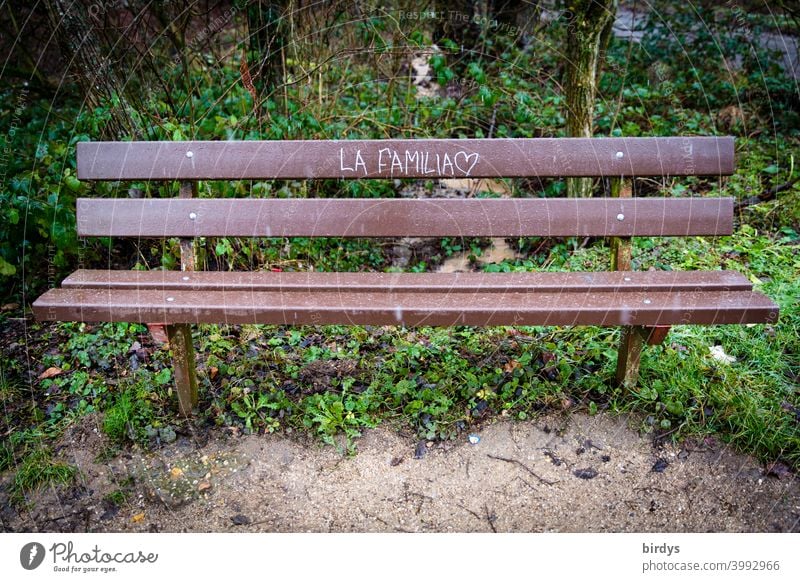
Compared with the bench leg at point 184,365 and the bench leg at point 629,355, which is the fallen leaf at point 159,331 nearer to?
the bench leg at point 184,365

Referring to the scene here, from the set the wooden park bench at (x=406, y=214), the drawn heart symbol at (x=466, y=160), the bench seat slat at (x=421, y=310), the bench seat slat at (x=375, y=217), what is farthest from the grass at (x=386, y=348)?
the drawn heart symbol at (x=466, y=160)

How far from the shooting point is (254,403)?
294cm

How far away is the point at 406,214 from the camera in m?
2.88

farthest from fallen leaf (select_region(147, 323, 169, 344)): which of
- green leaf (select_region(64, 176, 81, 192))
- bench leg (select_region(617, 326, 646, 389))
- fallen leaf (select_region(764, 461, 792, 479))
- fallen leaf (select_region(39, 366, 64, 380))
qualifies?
fallen leaf (select_region(764, 461, 792, 479))

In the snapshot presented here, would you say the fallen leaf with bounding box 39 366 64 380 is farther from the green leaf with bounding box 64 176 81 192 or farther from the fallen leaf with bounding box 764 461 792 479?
the fallen leaf with bounding box 764 461 792 479

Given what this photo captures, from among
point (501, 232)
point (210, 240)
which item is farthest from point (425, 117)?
point (501, 232)

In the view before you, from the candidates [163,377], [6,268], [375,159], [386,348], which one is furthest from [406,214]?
[6,268]

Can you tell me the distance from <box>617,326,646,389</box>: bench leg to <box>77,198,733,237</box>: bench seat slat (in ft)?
1.36

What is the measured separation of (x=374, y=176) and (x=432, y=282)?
54 centimetres

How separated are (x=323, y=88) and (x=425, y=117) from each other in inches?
28.5

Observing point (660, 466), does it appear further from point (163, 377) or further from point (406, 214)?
point (163, 377)

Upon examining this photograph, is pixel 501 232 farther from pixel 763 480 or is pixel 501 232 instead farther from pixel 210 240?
pixel 210 240

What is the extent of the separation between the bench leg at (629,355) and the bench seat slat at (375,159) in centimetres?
66

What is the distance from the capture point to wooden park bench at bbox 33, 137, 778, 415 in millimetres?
2670
